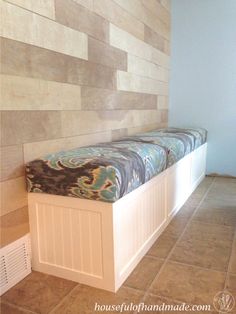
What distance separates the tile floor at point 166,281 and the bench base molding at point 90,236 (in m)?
0.06

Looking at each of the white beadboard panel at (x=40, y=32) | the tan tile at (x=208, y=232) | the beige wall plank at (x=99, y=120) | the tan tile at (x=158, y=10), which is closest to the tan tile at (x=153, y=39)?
the tan tile at (x=158, y=10)

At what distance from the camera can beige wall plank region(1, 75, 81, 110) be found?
1.33m

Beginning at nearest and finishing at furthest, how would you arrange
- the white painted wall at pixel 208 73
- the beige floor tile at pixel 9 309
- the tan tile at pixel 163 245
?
the beige floor tile at pixel 9 309 < the tan tile at pixel 163 245 < the white painted wall at pixel 208 73

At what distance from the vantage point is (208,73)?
10.9 feet

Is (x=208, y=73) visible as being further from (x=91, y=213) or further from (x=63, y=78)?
(x=91, y=213)

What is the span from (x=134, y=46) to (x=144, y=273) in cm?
192

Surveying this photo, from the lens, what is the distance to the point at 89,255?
140 centimetres

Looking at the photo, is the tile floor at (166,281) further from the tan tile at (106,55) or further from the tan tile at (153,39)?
the tan tile at (153,39)

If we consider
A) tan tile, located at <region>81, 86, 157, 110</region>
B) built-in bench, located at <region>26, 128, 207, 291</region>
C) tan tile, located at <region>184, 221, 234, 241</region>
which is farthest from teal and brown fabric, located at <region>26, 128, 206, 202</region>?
tan tile, located at <region>184, 221, 234, 241</region>

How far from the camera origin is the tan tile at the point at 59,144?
1484mm

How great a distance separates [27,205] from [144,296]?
0.74 m

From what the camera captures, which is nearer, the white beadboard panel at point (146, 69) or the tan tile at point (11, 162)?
the tan tile at point (11, 162)

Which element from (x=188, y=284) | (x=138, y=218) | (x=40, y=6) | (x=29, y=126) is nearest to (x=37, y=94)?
(x=29, y=126)

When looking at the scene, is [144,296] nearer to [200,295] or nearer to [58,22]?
[200,295]
